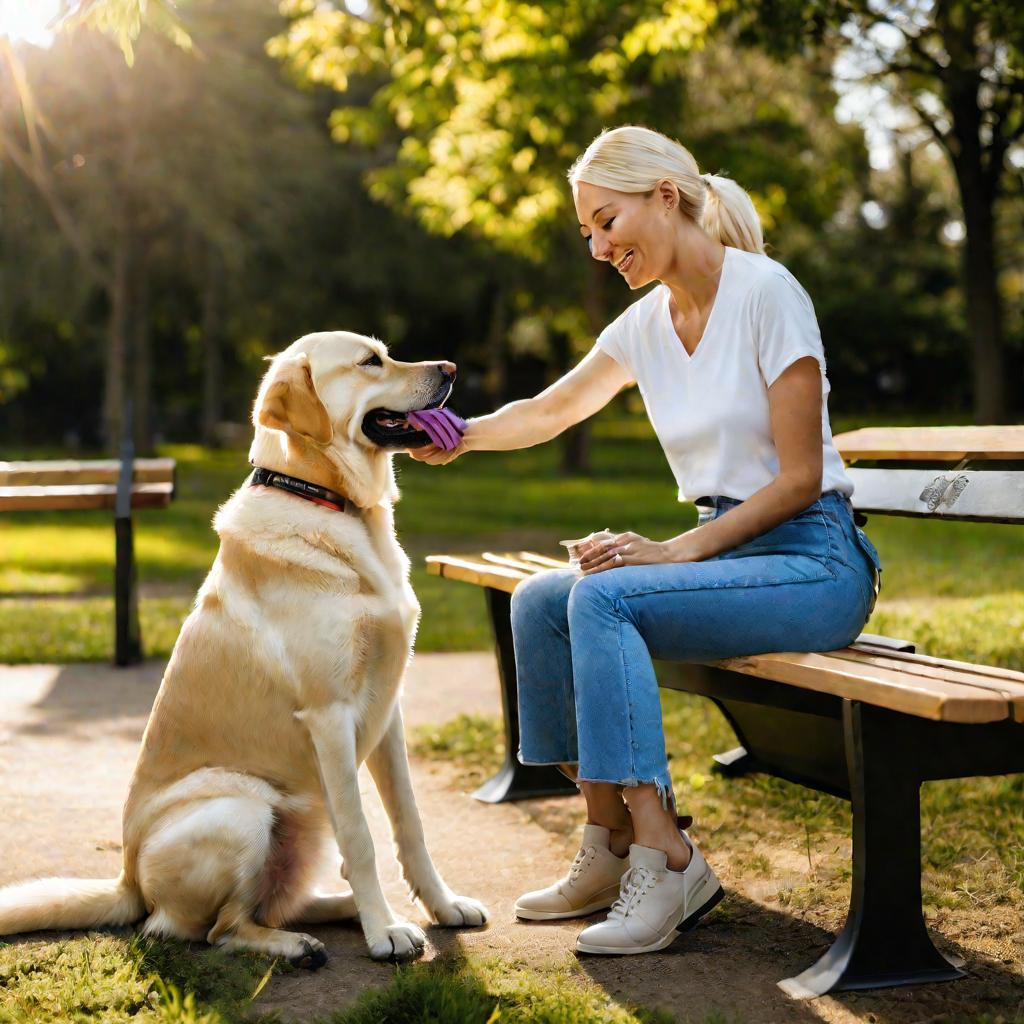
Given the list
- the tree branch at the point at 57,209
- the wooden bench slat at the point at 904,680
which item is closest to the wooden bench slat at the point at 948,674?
the wooden bench slat at the point at 904,680

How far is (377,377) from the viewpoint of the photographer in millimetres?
3688

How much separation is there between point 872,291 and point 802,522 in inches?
1378

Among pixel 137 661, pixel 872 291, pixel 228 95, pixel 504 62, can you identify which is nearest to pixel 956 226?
pixel 872 291

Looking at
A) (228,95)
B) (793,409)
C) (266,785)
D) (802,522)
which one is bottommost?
(266,785)

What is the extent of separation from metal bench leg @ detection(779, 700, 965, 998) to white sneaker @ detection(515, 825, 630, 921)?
64 cm

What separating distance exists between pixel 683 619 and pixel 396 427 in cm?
101

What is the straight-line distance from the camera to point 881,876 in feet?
9.85

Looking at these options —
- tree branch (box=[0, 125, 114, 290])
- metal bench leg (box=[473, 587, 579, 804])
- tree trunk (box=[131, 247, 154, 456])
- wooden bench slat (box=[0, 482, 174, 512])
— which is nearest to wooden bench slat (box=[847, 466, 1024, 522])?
metal bench leg (box=[473, 587, 579, 804])

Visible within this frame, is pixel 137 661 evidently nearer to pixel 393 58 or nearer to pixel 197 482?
pixel 393 58

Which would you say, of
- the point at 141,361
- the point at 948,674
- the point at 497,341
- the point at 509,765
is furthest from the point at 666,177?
the point at 497,341

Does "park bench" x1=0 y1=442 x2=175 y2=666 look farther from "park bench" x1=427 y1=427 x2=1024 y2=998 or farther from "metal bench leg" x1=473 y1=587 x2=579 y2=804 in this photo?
"park bench" x1=427 y1=427 x2=1024 y2=998

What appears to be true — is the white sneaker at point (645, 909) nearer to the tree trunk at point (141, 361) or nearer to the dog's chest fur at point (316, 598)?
the dog's chest fur at point (316, 598)

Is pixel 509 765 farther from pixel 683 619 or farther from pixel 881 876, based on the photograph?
pixel 881 876

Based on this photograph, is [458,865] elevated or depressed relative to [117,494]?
depressed
